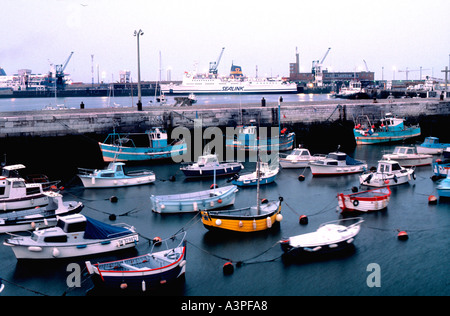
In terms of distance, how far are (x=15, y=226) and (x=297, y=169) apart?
21425mm

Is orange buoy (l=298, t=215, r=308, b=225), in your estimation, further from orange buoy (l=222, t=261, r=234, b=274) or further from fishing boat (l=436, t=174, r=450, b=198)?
fishing boat (l=436, t=174, r=450, b=198)

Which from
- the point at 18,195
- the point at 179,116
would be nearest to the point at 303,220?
the point at 18,195

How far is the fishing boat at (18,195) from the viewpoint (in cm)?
2545

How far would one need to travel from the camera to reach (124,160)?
38719 mm

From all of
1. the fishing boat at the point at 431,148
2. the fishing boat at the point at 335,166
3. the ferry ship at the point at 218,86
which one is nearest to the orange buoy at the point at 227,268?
the fishing boat at the point at 335,166

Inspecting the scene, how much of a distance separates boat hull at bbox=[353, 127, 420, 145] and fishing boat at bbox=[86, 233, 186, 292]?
3485 centimetres

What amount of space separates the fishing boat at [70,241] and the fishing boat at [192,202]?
18.0 ft

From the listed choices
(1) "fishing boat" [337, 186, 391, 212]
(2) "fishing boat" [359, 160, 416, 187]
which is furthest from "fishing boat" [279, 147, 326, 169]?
(1) "fishing boat" [337, 186, 391, 212]

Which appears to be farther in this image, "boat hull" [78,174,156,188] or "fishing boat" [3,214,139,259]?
"boat hull" [78,174,156,188]

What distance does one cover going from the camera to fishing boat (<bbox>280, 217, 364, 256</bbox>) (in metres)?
19.0

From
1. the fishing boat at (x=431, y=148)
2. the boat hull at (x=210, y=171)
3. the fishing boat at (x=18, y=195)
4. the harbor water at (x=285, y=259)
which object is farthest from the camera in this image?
the fishing boat at (x=431, y=148)

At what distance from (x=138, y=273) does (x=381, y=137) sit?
38.1 meters

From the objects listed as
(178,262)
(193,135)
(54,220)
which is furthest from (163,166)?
(178,262)

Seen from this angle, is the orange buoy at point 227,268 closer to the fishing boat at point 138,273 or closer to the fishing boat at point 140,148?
the fishing boat at point 138,273
